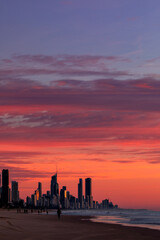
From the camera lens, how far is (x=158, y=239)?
122ft

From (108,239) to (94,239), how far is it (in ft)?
4.21

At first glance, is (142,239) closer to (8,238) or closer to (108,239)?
(108,239)

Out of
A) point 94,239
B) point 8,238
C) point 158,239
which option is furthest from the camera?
Result: point 158,239

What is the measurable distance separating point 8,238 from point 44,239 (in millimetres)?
2975

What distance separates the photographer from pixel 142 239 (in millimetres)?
36531

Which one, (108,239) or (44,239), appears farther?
(108,239)

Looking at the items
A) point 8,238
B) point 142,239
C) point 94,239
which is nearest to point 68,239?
point 94,239

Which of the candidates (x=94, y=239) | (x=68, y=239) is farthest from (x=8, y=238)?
(x=94, y=239)

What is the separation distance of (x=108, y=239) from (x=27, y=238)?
24.3 ft

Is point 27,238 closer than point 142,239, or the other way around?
point 27,238

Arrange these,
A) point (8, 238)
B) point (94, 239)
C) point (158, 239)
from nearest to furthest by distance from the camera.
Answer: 1. point (8, 238)
2. point (94, 239)
3. point (158, 239)

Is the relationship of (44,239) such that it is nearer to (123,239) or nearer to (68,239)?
(68,239)

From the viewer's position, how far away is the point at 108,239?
34.7 meters

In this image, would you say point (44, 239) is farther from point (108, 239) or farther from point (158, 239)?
point (158, 239)
